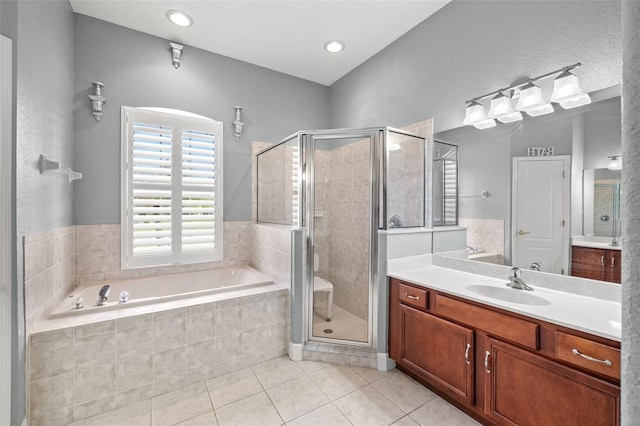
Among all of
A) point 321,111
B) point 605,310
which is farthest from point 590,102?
point 321,111

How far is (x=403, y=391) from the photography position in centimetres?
203

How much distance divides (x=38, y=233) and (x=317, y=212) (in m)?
1.88

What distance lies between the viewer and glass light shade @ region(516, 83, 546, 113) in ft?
5.92

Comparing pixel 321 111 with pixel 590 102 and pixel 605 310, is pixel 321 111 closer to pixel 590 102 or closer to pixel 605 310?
pixel 590 102

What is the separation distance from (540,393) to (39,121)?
324cm

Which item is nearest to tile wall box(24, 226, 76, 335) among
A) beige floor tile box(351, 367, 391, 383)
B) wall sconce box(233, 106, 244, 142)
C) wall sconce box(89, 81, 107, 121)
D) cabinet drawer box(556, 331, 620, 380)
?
wall sconce box(89, 81, 107, 121)

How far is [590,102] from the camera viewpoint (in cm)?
164

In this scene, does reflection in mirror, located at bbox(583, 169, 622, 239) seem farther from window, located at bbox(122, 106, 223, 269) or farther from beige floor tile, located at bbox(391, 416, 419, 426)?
window, located at bbox(122, 106, 223, 269)

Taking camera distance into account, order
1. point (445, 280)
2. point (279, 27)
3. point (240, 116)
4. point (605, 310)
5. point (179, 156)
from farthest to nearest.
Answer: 1. point (240, 116)
2. point (179, 156)
3. point (279, 27)
4. point (445, 280)
5. point (605, 310)

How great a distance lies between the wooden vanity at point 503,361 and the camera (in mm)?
1240

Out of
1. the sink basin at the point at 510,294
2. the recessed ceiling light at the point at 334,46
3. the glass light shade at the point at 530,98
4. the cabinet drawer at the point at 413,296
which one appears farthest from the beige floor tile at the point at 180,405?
the recessed ceiling light at the point at 334,46

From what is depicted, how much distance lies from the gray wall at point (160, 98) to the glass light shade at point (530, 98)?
243 centimetres

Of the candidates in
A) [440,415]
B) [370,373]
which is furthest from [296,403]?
[440,415]

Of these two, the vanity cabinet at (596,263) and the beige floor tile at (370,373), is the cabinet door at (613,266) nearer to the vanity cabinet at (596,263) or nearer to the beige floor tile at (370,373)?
the vanity cabinet at (596,263)
